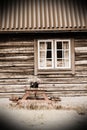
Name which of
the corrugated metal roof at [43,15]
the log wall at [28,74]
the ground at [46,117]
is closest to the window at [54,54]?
the log wall at [28,74]

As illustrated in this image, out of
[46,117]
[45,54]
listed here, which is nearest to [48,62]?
[45,54]

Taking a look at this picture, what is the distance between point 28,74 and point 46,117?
488 cm

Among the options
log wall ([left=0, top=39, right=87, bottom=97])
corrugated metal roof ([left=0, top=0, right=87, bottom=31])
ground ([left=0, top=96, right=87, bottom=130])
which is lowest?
ground ([left=0, top=96, right=87, bottom=130])

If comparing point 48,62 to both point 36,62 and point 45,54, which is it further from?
point 36,62

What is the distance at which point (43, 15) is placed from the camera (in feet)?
55.0

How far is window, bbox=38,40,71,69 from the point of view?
53.9ft

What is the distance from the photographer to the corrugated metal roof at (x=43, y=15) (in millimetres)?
16031

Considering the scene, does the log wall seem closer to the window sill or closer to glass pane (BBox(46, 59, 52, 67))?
the window sill

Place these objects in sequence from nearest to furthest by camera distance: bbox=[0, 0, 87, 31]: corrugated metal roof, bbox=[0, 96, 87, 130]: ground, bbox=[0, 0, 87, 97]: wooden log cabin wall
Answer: bbox=[0, 96, 87, 130]: ground < bbox=[0, 0, 87, 31]: corrugated metal roof < bbox=[0, 0, 87, 97]: wooden log cabin wall

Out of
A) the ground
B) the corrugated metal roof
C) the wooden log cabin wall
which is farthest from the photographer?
the wooden log cabin wall

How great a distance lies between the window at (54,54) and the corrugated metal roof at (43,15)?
0.74 m

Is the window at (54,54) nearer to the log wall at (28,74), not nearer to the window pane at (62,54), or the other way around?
the window pane at (62,54)

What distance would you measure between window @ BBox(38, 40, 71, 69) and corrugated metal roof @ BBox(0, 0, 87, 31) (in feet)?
2.43

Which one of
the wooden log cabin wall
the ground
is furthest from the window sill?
the ground
